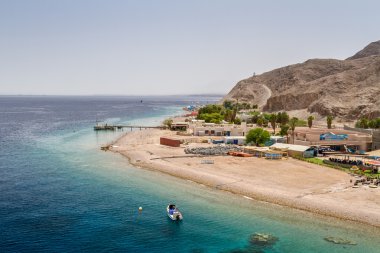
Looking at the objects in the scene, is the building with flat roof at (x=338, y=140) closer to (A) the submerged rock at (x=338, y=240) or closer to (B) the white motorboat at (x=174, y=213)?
(A) the submerged rock at (x=338, y=240)

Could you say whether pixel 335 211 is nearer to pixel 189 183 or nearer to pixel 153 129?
pixel 189 183

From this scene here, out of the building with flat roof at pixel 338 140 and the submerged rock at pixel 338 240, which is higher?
the building with flat roof at pixel 338 140

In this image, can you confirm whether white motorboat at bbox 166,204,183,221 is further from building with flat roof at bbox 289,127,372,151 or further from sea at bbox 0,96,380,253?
building with flat roof at bbox 289,127,372,151

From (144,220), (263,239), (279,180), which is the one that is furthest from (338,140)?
(144,220)

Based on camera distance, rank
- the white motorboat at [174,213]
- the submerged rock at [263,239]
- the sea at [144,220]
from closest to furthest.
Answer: the sea at [144,220] → the submerged rock at [263,239] → the white motorboat at [174,213]

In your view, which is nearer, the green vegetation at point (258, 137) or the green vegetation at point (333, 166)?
the green vegetation at point (333, 166)

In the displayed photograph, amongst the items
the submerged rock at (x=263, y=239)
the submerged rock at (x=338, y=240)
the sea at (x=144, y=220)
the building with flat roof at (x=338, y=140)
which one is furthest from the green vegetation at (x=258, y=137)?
the submerged rock at (x=263, y=239)
